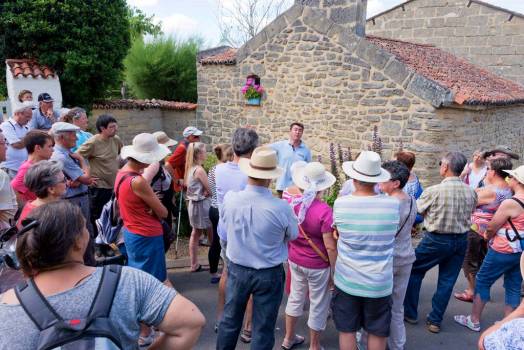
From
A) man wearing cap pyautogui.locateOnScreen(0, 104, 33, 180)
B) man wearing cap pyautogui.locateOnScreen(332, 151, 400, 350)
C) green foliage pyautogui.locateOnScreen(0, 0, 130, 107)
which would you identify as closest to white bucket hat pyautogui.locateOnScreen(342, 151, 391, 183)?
man wearing cap pyautogui.locateOnScreen(332, 151, 400, 350)

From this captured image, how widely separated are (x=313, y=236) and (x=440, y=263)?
1515 millimetres

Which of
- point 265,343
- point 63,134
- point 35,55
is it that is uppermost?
point 35,55

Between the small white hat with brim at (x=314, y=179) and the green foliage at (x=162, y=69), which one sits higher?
the green foliage at (x=162, y=69)

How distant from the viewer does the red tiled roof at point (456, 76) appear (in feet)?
24.1

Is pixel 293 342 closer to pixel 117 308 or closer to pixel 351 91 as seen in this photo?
pixel 117 308

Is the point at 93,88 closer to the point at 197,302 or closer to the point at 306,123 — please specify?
the point at 306,123

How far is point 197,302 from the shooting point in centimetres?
441

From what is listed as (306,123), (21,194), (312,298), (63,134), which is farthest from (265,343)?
(306,123)

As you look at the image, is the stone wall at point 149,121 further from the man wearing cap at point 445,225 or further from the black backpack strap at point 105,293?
the black backpack strap at point 105,293

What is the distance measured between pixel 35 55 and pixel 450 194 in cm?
957

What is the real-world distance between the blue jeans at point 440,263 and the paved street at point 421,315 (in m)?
0.21

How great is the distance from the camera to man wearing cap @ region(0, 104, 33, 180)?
4797 mm

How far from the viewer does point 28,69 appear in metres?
8.65

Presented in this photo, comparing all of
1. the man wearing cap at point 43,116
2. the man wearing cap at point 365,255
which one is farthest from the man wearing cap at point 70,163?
the man wearing cap at point 365,255
